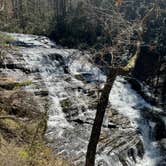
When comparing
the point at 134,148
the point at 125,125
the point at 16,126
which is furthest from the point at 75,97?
the point at 16,126

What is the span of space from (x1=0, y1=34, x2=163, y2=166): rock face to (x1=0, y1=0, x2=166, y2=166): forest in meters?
0.05

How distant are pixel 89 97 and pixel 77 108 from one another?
2321mm

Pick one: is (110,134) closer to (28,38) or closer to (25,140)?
(25,140)

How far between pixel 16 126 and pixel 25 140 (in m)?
1.29

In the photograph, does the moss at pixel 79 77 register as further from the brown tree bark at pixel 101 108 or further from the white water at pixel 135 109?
the brown tree bark at pixel 101 108

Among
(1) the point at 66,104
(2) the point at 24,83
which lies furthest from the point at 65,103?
(2) the point at 24,83

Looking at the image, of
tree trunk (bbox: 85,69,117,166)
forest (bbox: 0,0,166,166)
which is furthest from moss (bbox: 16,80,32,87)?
tree trunk (bbox: 85,69,117,166)

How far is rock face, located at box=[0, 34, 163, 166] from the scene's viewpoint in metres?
17.5

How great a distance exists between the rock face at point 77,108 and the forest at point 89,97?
1.9 inches

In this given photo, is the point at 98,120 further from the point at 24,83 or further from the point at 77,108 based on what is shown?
the point at 24,83

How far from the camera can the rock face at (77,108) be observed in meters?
17.5

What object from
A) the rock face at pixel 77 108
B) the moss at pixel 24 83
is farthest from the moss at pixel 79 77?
the moss at pixel 24 83

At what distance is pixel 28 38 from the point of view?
4053cm

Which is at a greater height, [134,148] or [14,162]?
[14,162]
